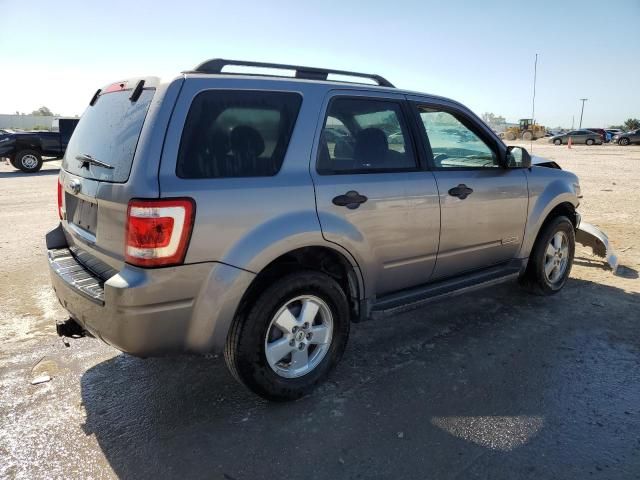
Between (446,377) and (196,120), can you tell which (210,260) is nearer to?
(196,120)

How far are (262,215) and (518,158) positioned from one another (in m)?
2.59

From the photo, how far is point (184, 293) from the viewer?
2.50 meters

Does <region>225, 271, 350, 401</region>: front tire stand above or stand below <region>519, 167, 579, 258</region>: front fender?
below

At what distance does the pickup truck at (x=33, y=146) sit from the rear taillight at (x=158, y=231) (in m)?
16.4

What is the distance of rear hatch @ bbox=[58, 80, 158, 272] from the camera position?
8.32ft

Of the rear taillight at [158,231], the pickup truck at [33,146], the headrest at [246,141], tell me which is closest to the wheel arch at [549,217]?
the headrest at [246,141]

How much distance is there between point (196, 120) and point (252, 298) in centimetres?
102

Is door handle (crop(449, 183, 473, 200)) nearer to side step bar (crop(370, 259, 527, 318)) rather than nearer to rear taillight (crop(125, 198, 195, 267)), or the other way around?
side step bar (crop(370, 259, 527, 318))

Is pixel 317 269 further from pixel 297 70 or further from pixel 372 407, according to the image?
pixel 297 70

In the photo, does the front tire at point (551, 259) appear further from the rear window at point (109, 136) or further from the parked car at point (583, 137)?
the parked car at point (583, 137)

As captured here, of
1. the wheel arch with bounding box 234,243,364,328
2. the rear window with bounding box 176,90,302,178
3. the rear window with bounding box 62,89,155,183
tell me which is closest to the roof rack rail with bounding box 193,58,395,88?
the rear window with bounding box 176,90,302,178

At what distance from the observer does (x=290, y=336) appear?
2977mm

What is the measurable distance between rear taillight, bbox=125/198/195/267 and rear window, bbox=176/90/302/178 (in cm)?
20

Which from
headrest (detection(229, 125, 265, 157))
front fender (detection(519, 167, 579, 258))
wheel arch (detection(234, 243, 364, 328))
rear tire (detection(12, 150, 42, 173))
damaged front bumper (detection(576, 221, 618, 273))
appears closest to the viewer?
headrest (detection(229, 125, 265, 157))
